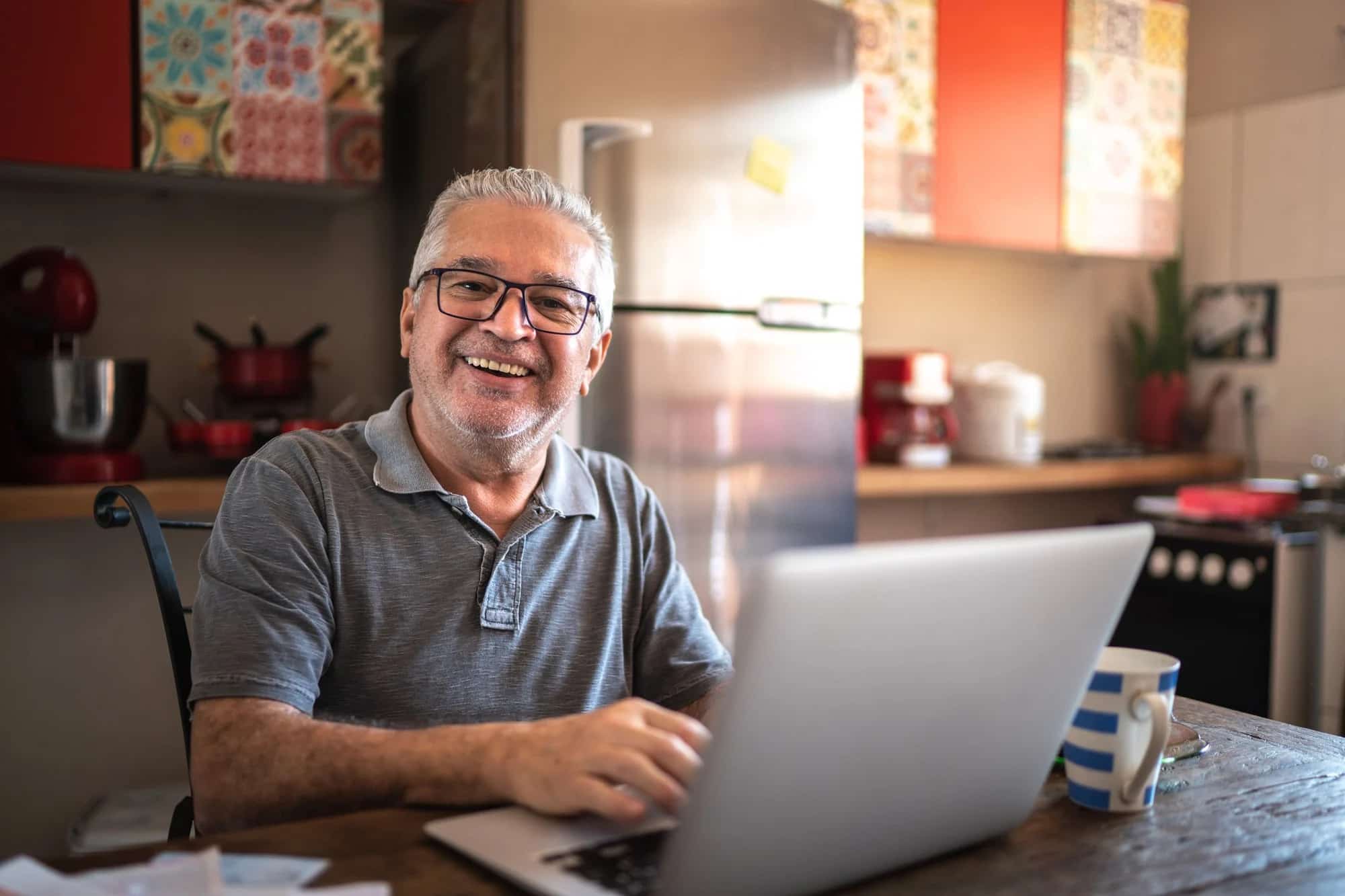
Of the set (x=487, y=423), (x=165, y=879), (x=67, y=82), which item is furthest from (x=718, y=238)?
(x=165, y=879)

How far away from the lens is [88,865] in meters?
0.73

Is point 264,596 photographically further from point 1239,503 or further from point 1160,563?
point 1239,503

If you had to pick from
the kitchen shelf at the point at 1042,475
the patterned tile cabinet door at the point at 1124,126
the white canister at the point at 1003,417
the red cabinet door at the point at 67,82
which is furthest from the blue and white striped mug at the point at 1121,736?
the patterned tile cabinet door at the point at 1124,126

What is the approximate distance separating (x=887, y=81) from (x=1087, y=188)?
30.5 inches

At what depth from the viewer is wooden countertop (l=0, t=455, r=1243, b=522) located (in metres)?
1.93

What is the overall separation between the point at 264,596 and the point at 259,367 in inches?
49.2

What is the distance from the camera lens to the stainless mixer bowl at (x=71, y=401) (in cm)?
196

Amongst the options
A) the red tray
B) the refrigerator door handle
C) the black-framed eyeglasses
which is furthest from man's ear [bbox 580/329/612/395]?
the red tray

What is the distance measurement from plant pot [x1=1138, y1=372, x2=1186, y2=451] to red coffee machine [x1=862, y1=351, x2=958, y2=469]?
41.5 inches

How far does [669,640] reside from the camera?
1337 mm

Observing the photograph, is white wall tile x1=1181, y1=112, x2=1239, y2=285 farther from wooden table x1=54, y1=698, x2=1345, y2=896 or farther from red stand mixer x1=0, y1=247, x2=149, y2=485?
red stand mixer x1=0, y1=247, x2=149, y2=485

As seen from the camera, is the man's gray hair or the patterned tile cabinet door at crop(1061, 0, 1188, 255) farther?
the patterned tile cabinet door at crop(1061, 0, 1188, 255)

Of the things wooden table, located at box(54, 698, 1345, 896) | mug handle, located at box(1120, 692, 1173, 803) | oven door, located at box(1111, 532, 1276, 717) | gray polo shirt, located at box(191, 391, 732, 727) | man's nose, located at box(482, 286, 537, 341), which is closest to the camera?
wooden table, located at box(54, 698, 1345, 896)

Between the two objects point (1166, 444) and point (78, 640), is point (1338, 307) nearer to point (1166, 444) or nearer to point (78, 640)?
point (1166, 444)
